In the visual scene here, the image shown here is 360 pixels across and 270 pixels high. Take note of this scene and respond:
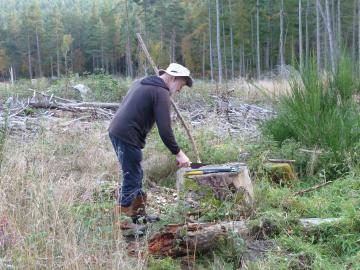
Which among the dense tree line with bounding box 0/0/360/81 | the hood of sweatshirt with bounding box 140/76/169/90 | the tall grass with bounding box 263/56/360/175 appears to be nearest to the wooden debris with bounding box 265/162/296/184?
the tall grass with bounding box 263/56/360/175

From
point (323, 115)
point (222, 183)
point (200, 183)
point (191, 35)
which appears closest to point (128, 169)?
point (200, 183)

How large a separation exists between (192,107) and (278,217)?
808cm

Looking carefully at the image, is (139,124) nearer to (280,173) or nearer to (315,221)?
(315,221)

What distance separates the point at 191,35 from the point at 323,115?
49550 millimetres

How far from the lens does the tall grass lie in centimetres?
667

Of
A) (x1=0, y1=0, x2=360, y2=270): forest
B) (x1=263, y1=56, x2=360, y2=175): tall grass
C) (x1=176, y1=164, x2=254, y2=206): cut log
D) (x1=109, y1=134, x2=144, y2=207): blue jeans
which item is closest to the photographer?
(x1=0, y1=0, x2=360, y2=270): forest

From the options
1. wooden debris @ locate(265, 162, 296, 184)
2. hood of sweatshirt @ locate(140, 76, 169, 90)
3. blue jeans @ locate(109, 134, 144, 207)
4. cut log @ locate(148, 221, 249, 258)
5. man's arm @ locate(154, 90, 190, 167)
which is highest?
hood of sweatshirt @ locate(140, 76, 169, 90)

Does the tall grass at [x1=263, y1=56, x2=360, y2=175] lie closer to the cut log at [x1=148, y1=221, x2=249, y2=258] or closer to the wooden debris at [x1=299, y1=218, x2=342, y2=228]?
the wooden debris at [x1=299, y1=218, x2=342, y2=228]

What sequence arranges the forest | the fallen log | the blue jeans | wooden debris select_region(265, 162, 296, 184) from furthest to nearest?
wooden debris select_region(265, 162, 296, 184) → the blue jeans → the fallen log → the forest

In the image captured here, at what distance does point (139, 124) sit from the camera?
16.2ft

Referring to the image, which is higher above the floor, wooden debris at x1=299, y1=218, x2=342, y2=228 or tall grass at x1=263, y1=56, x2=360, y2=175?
tall grass at x1=263, y1=56, x2=360, y2=175

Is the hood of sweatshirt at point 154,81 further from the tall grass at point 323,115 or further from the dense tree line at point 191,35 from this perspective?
the dense tree line at point 191,35

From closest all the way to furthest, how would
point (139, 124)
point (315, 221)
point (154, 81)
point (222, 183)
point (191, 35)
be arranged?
1. point (315, 221)
2. point (154, 81)
3. point (139, 124)
4. point (222, 183)
5. point (191, 35)

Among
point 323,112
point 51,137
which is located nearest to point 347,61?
point 323,112
